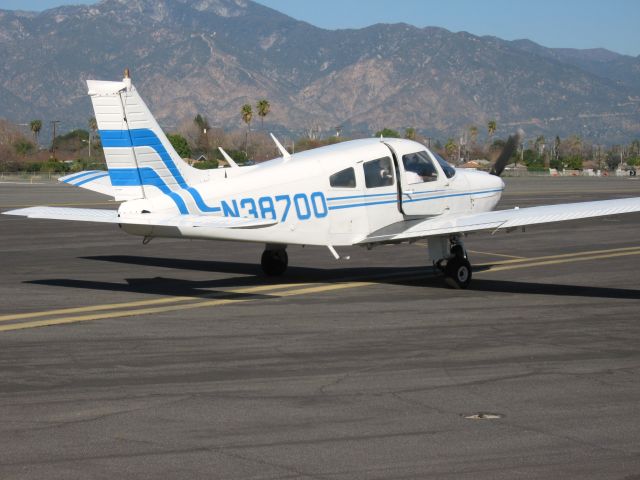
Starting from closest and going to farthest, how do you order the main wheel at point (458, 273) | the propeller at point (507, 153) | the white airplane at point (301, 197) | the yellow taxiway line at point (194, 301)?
the yellow taxiway line at point (194, 301) → the white airplane at point (301, 197) → the main wheel at point (458, 273) → the propeller at point (507, 153)

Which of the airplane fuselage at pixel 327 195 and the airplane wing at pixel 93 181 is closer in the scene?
the airplane fuselage at pixel 327 195

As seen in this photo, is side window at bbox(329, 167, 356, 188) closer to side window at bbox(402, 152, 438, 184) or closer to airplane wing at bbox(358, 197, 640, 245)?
airplane wing at bbox(358, 197, 640, 245)

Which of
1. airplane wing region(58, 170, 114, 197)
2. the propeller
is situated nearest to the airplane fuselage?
the propeller

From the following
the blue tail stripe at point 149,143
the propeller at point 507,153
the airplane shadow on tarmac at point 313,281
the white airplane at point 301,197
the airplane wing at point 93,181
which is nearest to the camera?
the white airplane at point 301,197

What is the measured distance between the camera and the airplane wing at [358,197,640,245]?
18.0 metres

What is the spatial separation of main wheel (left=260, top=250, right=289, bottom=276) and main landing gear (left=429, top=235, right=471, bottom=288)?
2.93m

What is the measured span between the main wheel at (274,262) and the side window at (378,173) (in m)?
2.68

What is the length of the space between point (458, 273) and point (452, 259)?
0.30m

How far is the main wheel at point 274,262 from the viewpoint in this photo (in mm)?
20516

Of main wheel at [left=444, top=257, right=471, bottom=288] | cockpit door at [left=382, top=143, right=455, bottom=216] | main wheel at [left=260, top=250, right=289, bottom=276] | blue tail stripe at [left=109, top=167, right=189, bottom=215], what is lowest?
main wheel at [left=444, top=257, right=471, bottom=288]

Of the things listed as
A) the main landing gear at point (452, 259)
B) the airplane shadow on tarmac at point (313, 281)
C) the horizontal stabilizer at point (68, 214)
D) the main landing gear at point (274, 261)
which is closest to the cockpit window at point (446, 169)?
the main landing gear at point (452, 259)

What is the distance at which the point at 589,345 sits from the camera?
13.5 metres

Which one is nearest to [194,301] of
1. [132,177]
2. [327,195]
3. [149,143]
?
[132,177]

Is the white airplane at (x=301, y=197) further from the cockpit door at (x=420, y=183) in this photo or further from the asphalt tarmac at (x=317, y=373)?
the asphalt tarmac at (x=317, y=373)
